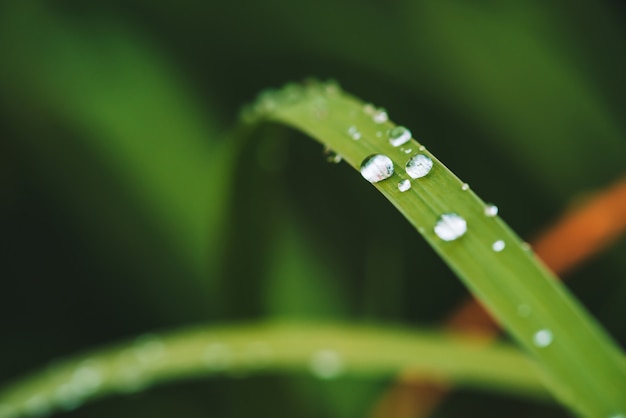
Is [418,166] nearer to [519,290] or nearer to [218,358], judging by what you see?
[519,290]

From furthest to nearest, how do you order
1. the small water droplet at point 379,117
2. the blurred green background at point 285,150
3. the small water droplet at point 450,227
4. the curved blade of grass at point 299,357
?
1. the blurred green background at point 285,150
2. the curved blade of grass at point 299,357
3. the small water droplet at point 379,117
4. the small water droplet at point 450,227

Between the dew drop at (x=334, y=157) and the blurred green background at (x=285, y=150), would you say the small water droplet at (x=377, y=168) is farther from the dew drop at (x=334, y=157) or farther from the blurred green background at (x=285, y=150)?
the blurred green background at (x=285, y=150)

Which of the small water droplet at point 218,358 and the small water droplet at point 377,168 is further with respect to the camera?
the small water droplet at point 218,358

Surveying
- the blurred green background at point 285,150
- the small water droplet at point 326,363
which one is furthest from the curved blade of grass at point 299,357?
the blurred green background at point 285,150

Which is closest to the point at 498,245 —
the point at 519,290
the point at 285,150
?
the point at 519,290

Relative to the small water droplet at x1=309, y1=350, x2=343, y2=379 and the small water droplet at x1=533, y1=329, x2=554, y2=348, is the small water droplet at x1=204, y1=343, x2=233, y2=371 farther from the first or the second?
the small water droplet at x1=533, y1=329, x2=554, y2=348

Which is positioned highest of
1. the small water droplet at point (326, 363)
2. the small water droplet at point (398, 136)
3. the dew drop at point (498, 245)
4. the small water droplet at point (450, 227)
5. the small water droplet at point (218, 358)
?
the small water droplet at point (218, 358)
